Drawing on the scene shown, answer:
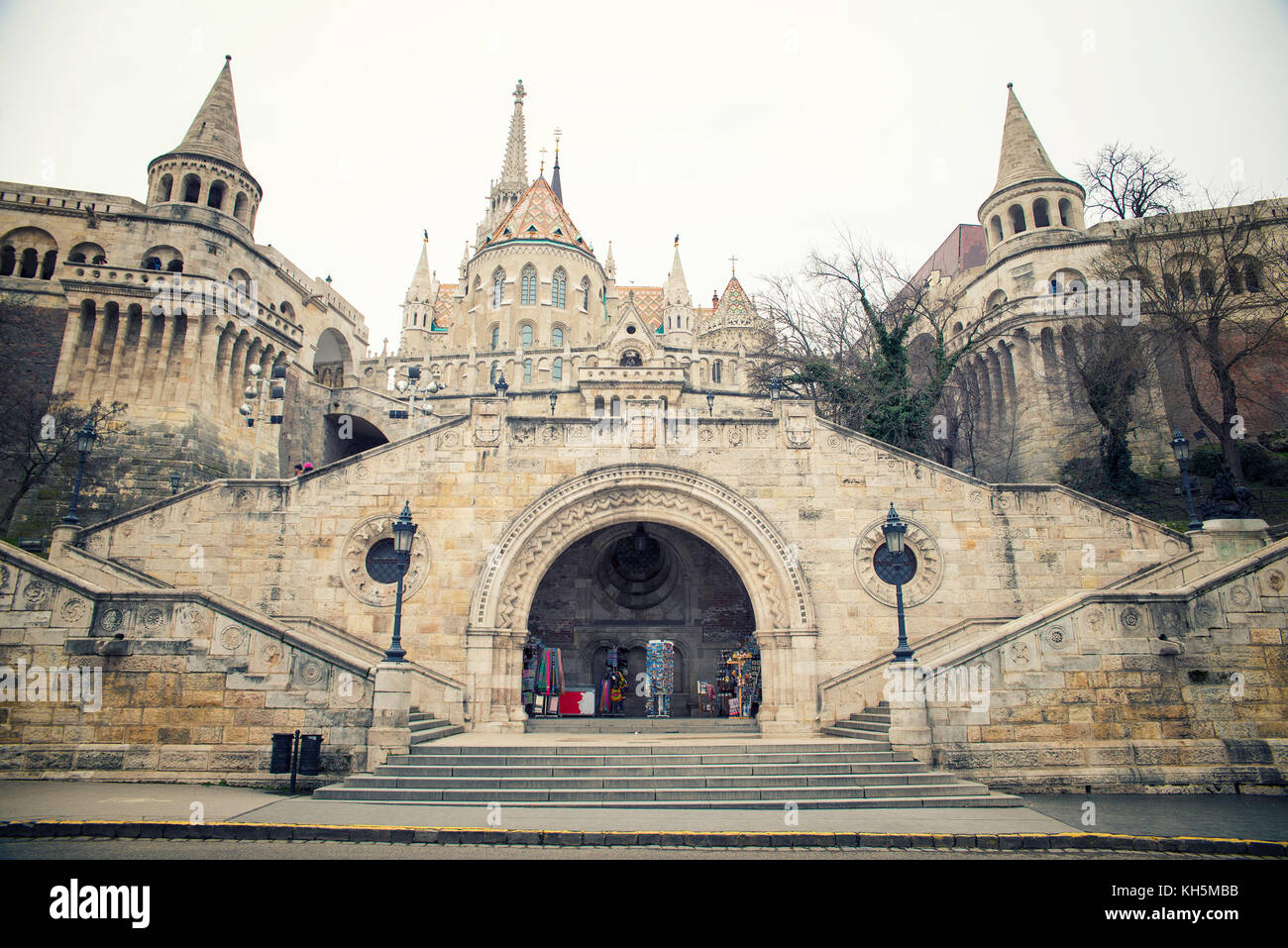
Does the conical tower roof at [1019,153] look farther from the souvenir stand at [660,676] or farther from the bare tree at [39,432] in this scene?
the bare tree at [39,432]

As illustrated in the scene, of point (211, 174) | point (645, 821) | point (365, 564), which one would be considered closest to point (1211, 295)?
point (645, 821)

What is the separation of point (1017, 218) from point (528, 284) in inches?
1447

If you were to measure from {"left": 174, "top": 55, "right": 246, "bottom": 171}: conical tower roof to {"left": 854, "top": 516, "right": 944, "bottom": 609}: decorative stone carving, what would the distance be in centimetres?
3859

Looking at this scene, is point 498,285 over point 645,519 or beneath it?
over

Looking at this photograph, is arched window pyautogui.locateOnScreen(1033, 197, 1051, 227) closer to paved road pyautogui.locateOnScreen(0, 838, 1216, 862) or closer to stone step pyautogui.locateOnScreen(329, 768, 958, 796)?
stone step pyautogui.locateOnScreen(329, 768, 958, 796)

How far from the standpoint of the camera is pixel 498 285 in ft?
190

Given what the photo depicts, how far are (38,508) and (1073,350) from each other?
40.7 m

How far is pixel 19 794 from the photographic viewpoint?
29.9ft

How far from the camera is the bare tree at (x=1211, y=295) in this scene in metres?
22.5

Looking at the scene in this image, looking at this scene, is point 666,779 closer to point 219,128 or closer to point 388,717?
point 388,717

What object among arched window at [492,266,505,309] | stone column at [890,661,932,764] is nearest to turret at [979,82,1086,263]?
stone column at [890,661,932,764]
